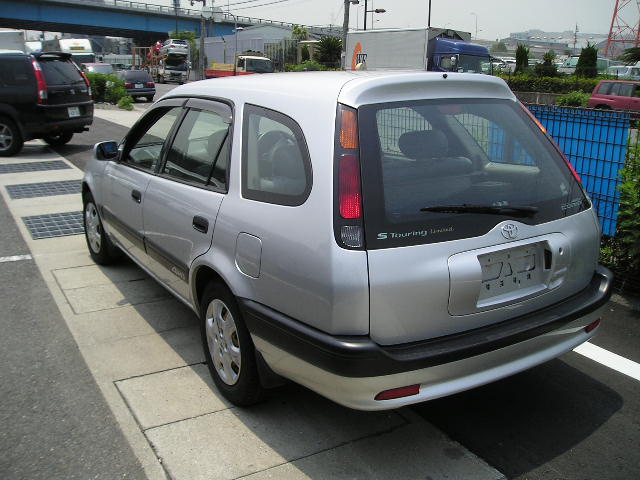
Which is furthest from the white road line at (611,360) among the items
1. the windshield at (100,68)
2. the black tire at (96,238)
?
the windshield at (100,68)

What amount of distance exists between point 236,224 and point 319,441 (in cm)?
115

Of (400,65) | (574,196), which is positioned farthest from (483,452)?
(400,65)

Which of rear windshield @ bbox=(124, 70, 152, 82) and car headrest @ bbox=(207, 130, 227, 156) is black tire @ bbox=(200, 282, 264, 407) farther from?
rear windshield @ bbox=(124, 70, 152, 82)

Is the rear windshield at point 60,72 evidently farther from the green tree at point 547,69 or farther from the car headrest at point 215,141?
the green tree at point 547,69

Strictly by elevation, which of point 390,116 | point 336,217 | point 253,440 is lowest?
point 253,440

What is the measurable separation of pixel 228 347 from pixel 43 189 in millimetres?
6892

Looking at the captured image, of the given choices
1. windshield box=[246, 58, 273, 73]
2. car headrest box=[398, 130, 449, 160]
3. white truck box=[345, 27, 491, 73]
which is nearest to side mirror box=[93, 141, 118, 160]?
car headrest box=[398, 130, 449, 160]

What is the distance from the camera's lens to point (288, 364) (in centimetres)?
280

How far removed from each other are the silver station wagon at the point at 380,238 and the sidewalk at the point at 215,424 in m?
0.22

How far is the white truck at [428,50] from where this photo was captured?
24817 mm

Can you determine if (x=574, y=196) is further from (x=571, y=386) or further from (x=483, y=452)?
(x=483, y=452)

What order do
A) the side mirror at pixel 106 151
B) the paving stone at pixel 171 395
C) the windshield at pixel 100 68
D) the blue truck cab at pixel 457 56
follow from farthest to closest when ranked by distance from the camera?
the windshield at pixel 100 68 → the blue truck cab at pixel 457 56 → the side mirror at pixel 106 151 → the paving stone at pixel 171 395

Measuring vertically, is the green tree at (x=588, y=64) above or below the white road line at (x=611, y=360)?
above

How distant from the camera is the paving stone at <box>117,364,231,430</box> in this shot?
3283mm
